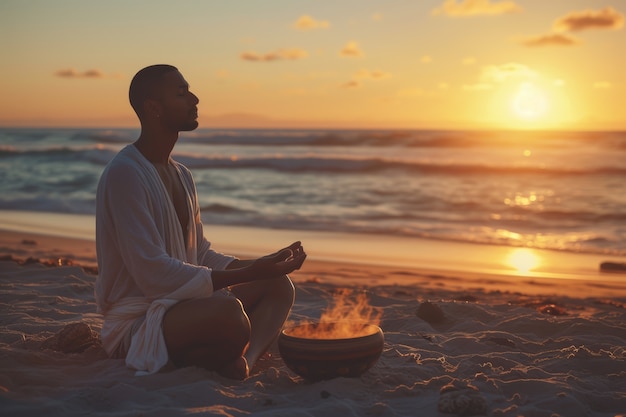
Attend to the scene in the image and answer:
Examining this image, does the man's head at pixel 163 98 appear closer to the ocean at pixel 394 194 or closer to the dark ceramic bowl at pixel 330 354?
the dark ceramic bowl at pixel 330 354

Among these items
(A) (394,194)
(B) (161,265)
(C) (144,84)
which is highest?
(C) (144,84)

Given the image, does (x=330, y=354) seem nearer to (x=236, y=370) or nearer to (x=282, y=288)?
(x=236, y=370)

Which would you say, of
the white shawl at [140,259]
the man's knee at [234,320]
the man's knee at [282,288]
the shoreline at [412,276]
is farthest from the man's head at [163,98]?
the shoreline at [412,276]

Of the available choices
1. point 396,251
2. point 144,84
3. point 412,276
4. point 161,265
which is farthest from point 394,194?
point 161,265

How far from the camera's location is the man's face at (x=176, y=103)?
429 centimetres

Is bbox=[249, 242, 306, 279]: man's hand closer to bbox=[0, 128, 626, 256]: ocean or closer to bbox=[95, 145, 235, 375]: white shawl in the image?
bbox=[95, 145, 235, 375]: white shawl

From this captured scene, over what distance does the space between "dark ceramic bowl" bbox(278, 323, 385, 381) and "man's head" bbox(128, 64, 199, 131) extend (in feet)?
4.76

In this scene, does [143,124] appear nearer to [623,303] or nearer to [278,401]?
[278,401]

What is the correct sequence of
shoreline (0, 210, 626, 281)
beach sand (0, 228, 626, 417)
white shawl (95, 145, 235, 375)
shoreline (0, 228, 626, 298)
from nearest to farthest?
beach sand (0, 228, 626, 417) → white shawl (95, 145, 235, 375) → shoreline (0, 228, 626, 298) → shoreline (0, 210, 626, 281)

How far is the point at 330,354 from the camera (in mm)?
4125

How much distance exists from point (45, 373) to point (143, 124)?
1.64 meters

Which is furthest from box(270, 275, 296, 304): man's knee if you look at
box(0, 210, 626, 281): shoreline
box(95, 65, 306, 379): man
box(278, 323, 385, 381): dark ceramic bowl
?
box(0, 210, 626, 281): shoreline

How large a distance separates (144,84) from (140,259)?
3.47 ft

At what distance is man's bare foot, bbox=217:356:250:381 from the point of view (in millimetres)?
4359
